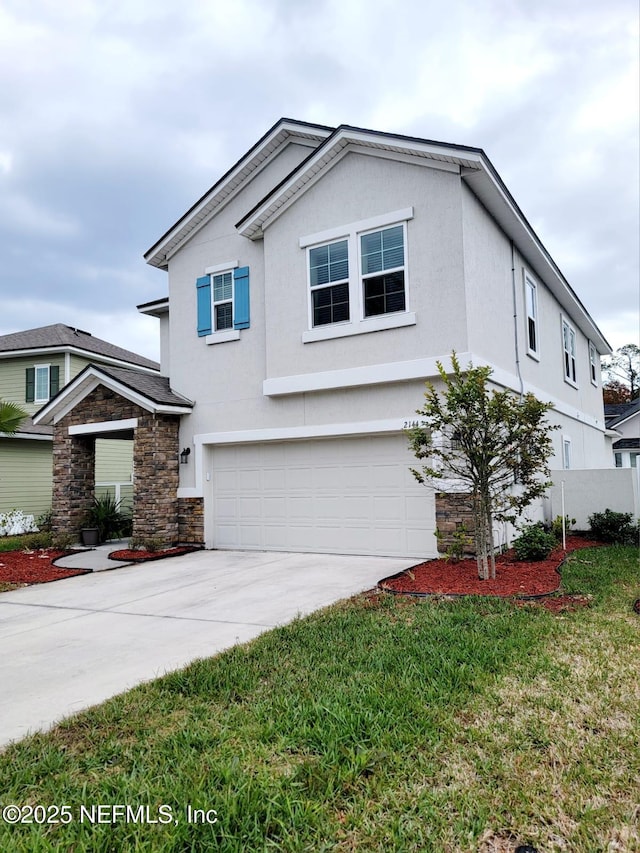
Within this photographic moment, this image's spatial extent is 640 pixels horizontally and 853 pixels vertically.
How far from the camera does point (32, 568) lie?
36.5ft

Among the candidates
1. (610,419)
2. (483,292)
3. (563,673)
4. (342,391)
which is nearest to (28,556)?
(342,391)

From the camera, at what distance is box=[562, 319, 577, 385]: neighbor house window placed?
1730 cm

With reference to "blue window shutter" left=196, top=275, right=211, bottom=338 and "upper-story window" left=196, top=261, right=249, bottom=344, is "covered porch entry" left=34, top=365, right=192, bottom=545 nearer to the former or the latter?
"blue window shutter" left=196, top=275, right=211, bottom=338

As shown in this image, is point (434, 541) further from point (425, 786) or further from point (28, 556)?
point (28, 556)

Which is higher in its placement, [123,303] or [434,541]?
[123,303]

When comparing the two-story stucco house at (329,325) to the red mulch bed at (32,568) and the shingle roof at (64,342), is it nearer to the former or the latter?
the red mulch bed at (32,568)

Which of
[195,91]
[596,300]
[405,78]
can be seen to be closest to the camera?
[405,78]

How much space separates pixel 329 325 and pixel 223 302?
121 inches

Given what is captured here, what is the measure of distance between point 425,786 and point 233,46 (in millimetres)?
12410

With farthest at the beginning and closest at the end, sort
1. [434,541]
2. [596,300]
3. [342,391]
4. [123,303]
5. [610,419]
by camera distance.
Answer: [596,300]
[610,419]
[123,303]
[342,391]
[434,541]

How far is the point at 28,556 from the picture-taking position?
12766mm

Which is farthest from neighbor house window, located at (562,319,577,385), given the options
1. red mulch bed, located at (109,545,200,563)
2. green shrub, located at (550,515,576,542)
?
red mulch bed, located at (109,545,200,563)

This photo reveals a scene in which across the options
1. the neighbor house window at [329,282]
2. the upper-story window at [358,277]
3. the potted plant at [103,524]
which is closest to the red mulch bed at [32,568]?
the potted plant at [103,524]

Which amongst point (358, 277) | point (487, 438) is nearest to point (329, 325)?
point (358, 277)
